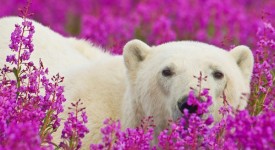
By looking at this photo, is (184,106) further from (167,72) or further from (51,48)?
(51,48)

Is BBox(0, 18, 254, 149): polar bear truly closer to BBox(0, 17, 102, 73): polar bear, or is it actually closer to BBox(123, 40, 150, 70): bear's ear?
BBox(123, 40, 150, 70): bear's ear

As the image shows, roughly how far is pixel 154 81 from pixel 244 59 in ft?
2.50

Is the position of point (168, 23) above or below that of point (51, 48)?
above

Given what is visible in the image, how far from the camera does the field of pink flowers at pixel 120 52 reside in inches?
156

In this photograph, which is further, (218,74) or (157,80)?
(157,80)

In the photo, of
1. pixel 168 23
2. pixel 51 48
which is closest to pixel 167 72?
pixel 51 48

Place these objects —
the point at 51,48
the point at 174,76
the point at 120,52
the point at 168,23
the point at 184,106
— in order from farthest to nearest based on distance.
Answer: the point at 168,23, the point at 120,52, the point at 51,48, the point at 174,76, the point at 184,106

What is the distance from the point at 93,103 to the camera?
6.32 meters

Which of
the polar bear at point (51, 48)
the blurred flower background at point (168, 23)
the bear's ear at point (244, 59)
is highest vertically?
the blurred flower background at point (168, 23)

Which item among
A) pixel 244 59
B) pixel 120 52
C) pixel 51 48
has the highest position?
pixel 120 52

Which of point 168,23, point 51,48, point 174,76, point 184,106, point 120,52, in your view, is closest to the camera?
point 184,106

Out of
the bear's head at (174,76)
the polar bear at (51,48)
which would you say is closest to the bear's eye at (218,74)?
the bear's head at (174,76)

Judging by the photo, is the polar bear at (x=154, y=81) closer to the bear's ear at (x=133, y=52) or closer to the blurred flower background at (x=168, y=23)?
the bear's ear at (x=133, y=52)

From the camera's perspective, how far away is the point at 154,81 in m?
5.88
